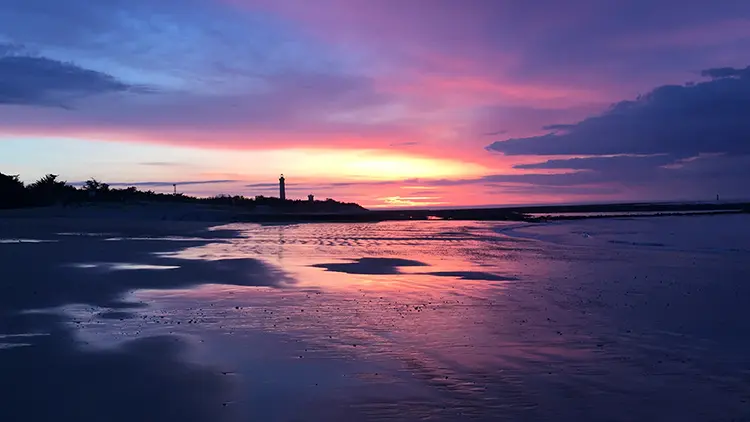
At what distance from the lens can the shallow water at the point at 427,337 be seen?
620 cm

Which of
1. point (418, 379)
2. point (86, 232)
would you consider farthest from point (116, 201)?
point (418, 379)

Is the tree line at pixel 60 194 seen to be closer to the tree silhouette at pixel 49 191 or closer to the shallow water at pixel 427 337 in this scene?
the tree silhouette at pixel 49 191

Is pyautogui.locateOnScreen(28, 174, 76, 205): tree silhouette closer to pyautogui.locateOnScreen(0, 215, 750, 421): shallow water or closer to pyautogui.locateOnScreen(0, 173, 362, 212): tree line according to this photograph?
pyautogui.locateOnScreen(0, 173, 362, 212): tree line

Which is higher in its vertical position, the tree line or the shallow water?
the tree line

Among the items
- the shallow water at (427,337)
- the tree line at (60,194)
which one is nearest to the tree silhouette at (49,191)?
the tree line at (60,194)

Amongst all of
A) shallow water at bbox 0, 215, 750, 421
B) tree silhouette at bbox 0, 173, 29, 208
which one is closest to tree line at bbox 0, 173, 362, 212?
tree silhouette at bbox 0, 173, 29, 208

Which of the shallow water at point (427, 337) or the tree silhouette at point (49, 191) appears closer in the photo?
the shallow water at point (427, 337)

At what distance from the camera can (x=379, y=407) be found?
6.08 m

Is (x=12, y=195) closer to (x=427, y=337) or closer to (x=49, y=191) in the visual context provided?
(x=49, y=191)

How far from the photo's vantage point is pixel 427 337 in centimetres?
895

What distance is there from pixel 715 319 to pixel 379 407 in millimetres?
6678

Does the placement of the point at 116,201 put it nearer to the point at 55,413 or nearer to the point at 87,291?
the point at 87,291

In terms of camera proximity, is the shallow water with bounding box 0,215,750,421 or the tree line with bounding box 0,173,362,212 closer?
the shallow water with bounding box 0,215,750,421

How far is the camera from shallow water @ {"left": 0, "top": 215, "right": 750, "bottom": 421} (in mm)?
6203
